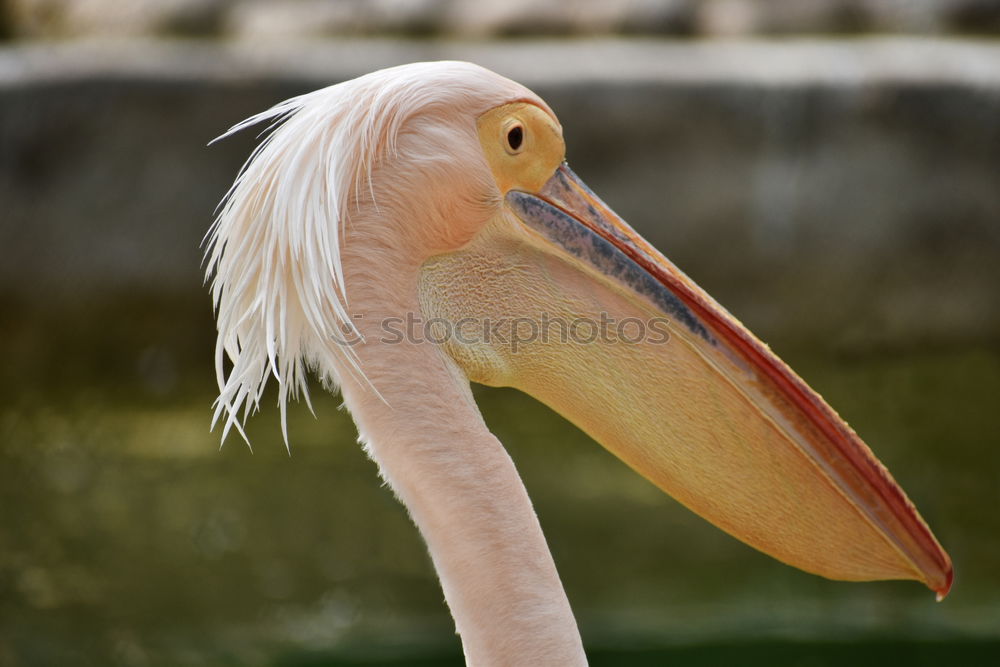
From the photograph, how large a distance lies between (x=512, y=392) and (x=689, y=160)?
0.95m

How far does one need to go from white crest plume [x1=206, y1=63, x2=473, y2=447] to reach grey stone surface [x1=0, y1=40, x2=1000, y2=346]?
2.00 m

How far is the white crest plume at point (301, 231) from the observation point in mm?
1028

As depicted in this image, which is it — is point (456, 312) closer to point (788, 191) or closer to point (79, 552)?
point (788, 191)

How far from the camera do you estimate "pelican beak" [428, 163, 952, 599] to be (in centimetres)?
116

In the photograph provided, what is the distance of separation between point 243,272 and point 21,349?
7.77 feet

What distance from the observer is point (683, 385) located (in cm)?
118

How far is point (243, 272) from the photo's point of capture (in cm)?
106

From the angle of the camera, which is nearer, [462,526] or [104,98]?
[462,526]

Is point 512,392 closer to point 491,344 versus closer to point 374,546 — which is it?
point 374,546

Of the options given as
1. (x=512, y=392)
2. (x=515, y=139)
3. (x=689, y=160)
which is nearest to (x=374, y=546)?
(x=512, y=392)

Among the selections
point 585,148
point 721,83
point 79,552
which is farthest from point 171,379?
point 721,83

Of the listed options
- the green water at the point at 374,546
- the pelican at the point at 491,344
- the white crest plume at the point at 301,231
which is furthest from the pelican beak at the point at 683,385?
the green water at the point at 374,546

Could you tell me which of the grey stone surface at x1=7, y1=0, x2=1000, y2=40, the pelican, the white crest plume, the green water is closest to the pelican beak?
the pelican

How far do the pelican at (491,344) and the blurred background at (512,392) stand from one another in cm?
197
